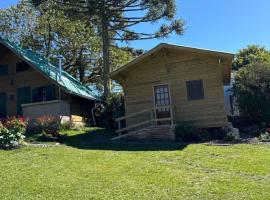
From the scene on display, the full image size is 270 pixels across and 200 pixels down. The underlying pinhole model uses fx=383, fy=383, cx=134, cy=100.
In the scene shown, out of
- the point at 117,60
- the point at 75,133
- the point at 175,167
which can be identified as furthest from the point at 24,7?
the point at 175,167

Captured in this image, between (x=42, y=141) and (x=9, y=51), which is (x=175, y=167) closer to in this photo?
(x=42, y=141)

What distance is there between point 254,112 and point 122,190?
14148 mm

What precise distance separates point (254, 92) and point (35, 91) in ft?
46.4

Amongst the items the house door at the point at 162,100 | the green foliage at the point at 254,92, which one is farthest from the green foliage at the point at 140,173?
the green foliage at the point at 254,92

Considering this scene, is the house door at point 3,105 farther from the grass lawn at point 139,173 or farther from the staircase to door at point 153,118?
the grass lawn at point 139,173

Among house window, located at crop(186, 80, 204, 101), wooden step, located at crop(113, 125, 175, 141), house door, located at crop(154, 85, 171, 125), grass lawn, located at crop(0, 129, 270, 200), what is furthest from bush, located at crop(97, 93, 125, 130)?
grass lawn, located at crop(0, 129, 270, 200)

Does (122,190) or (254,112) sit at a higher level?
(254,112)

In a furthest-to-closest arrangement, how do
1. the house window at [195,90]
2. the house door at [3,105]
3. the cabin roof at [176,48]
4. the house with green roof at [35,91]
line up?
the house door at [3,105] → the house with green roof at [35,91] → the house window at [195,90] → the cabin roof at [176,48]

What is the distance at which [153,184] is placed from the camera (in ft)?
30.9

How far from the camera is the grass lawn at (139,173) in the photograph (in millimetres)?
8742

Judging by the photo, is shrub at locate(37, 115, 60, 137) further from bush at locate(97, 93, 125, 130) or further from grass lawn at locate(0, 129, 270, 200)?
bush at locate(97, 93, 125, 130)

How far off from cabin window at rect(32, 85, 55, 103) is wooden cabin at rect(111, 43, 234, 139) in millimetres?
5910

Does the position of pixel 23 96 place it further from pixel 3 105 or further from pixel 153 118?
pixel 153 118

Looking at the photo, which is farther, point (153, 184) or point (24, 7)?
point (24, 7)
